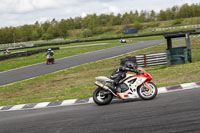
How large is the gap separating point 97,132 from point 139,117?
1.17 m

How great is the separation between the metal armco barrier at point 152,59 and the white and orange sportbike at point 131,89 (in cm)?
1033

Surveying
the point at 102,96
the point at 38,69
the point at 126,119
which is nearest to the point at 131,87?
the point at 102,96

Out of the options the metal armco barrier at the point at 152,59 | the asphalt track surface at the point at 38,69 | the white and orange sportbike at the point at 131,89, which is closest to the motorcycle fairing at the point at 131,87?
the white and orange sportbike at the point at 131,89

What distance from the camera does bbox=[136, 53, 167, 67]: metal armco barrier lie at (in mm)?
18344

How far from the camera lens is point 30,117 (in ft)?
26.0

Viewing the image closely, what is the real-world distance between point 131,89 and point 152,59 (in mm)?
10551

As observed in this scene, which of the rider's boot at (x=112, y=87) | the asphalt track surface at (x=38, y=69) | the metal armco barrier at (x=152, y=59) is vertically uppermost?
the rider's boot at (x=112, y=87)

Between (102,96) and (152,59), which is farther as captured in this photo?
(152,59)

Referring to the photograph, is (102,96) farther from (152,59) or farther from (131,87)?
(152,59)

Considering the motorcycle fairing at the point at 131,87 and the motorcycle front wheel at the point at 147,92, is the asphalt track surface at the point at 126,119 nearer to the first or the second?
the motorcycle front wheel at the point at 147,92

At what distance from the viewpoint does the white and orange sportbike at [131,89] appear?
820cm


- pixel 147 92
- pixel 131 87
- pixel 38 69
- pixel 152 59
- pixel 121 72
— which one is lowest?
pixel 38 69

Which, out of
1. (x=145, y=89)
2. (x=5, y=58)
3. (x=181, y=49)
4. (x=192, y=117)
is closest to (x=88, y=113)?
(x=145, y=89)

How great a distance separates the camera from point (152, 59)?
1853 cm
